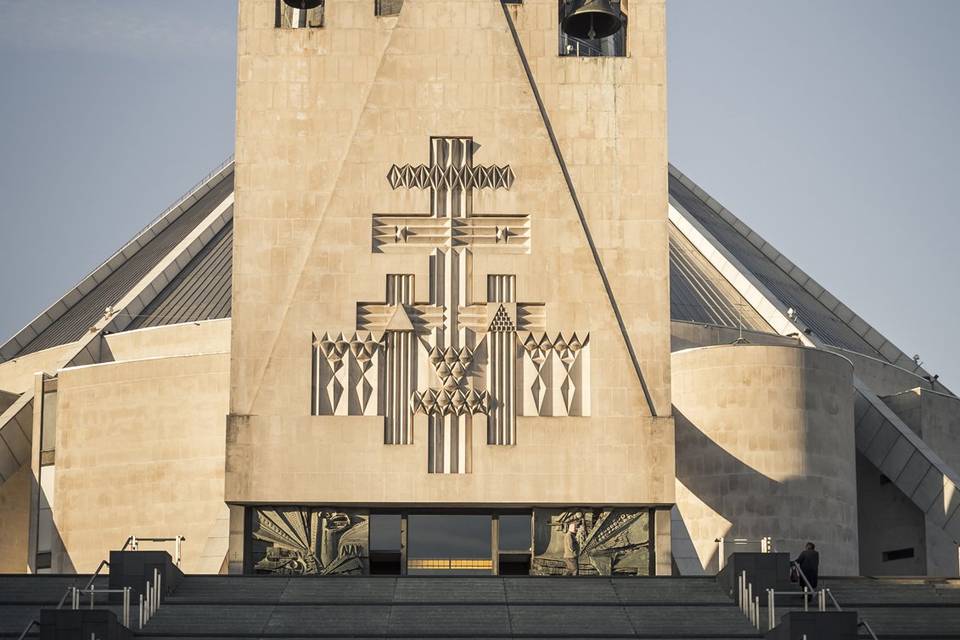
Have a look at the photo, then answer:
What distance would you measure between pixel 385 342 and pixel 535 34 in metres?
6.19

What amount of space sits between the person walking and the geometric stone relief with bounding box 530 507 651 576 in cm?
5

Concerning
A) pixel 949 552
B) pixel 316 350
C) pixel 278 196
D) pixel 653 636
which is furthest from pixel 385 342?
pixel 949 552

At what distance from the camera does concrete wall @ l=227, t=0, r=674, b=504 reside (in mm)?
30047

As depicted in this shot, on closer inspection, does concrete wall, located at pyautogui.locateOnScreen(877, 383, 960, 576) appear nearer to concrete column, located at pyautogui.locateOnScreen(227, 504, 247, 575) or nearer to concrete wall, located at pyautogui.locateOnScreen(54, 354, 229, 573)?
concrete wall, located at pyautogui.locateOnScreen(54, 354, 229, 573)

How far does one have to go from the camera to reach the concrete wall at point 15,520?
137 ft

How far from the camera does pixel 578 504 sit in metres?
30.1

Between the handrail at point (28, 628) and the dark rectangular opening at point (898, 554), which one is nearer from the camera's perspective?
the handrail at point (28, 628)

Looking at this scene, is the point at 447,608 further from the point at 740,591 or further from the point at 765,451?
the point at 765,451

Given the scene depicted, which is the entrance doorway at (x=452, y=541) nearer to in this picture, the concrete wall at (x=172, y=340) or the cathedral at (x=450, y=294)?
the cathedral at (x=450, y=294)

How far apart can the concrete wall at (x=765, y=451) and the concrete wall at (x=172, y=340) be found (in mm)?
10647

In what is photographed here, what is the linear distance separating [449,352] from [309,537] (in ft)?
12.7

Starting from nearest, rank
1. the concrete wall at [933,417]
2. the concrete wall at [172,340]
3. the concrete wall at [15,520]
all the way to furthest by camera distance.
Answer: the concrete wall at [172,340] < the concrete wall at [15,520] < the concrete wall at [933,417]

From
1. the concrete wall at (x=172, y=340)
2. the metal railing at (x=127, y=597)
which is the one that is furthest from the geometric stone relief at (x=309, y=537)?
the concrete wall at (x=172, y=340)

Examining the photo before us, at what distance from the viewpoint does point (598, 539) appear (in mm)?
30125
